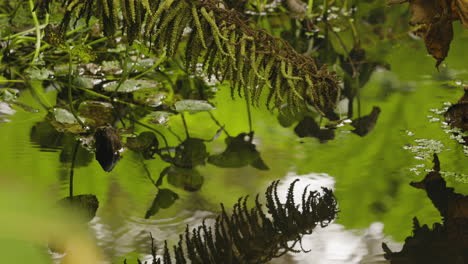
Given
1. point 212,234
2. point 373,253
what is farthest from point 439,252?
point 212,234

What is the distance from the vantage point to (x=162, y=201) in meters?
0.82

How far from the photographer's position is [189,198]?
2.71ft

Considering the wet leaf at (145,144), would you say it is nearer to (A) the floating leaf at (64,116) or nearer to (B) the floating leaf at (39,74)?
(A) the floating leaf at (64,116)

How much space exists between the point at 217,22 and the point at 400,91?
1.34ft

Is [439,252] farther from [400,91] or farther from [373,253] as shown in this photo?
[400,91]

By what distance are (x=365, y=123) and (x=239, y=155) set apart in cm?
24

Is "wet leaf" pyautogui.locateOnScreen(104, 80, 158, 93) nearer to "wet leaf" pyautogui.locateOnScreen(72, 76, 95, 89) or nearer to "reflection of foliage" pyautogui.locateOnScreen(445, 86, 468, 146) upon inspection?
"wet leaf" pyautogui.locateOnScreen(72, 76, 95, 89)

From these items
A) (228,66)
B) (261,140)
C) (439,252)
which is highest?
(228,66)

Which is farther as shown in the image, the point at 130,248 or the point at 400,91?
the point at 400,91

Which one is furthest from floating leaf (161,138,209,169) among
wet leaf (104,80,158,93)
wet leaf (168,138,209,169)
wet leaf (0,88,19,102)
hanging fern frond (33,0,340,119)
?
wet leaf (0,88,19,102)

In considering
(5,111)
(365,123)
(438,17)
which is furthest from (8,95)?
(438,17)

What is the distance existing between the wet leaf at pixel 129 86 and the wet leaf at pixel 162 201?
1.19 feet

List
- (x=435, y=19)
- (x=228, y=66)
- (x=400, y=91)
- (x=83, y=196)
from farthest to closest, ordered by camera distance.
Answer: (x=400, y=91), (x=435, y=19), (x=228, y=66), (x=83, y=196)

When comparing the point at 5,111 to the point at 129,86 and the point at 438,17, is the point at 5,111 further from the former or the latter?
the point at 438,17
